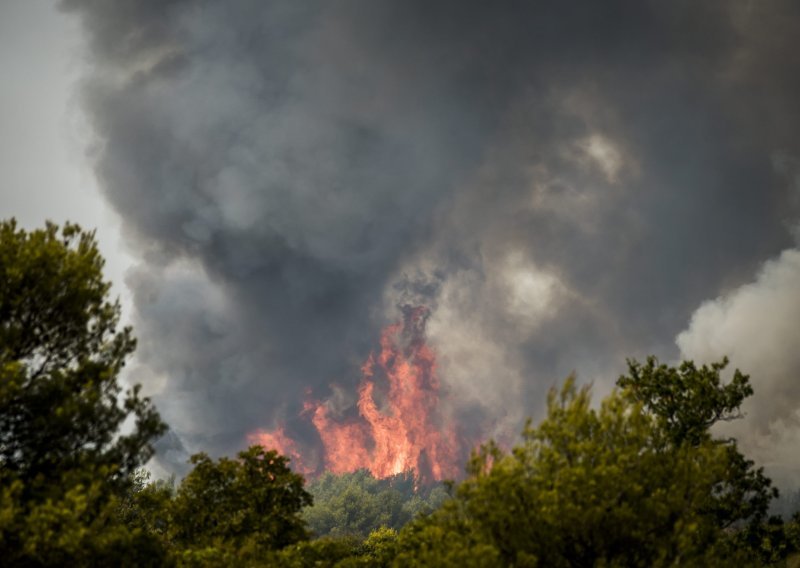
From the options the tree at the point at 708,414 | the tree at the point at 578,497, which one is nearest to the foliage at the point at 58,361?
the tree at the point at 578,497

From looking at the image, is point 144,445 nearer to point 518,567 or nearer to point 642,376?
point 518,567

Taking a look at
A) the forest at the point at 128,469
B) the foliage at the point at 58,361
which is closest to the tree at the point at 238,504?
the forest at the point at 128,469

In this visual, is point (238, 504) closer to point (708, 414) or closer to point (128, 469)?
point (128, 469)

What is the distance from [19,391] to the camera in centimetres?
1812

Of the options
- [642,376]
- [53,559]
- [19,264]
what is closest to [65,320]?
[19,264]

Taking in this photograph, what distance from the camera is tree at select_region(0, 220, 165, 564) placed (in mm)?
16641

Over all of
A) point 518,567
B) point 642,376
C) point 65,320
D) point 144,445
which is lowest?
point 518,567

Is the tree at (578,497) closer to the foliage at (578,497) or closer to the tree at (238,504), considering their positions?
the foliage at (578,497)

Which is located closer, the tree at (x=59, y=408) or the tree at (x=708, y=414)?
the tree at (x=59, y=408)

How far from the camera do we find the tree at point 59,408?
16641 millimetres

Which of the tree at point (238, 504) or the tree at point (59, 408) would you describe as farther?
the tree at point (238, 504)

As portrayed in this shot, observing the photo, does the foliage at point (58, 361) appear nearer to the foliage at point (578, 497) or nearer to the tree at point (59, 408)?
the tree at point (59, 408)

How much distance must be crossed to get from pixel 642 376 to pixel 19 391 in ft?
119

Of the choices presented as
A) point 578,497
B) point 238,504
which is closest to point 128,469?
point 238,504
